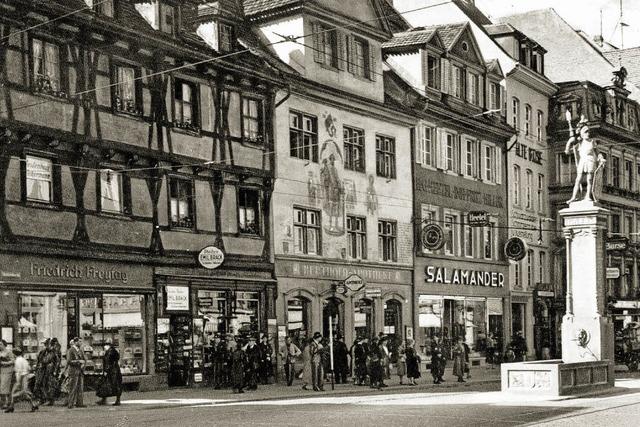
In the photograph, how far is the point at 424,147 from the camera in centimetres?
4556

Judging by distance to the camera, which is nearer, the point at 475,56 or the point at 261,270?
the point at 261,270

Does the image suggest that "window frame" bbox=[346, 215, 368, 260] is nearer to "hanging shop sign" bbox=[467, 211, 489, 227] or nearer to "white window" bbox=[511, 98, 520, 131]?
"hanging shop sign" bbox=[467, 211, 489, 227]

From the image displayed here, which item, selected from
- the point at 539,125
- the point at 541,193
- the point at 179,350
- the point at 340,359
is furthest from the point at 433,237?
the point at 539,125

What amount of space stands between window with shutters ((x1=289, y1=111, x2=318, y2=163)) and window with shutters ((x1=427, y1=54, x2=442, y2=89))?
8.90 meters

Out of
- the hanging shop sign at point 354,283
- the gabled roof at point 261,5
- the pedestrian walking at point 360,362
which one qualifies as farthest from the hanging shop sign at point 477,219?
the pedestrian walking at point 360,362

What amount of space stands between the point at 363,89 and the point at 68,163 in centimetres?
1551

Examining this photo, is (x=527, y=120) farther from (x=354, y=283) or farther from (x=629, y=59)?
(x=354, y=283)

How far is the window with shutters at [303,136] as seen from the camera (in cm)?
3772

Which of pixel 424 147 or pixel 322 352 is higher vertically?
pixel 424 147

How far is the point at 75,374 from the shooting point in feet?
80.2

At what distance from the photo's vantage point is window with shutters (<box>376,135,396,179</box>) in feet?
140

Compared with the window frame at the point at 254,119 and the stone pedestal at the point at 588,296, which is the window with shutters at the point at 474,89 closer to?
the window frame at the point at 254,119

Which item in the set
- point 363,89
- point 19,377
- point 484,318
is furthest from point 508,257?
point 19,377

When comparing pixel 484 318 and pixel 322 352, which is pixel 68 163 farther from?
pixel 484 318
